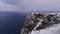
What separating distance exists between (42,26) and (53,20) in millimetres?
965

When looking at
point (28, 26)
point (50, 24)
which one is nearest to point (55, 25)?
point (50, 24)

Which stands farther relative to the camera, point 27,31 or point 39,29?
point 27,31

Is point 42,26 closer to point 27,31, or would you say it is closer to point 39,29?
point 39,29

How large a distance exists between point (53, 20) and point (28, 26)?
5.43 ft

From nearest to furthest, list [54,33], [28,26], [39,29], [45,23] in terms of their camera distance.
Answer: [54,33]
[39,29]
[45,23]
[28,26]

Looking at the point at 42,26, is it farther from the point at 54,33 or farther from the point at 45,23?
the point at 54,33

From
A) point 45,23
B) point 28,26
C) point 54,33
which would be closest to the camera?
point 54,33

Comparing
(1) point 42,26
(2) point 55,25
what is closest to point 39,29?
(1) point 42,26

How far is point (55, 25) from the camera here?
791cm

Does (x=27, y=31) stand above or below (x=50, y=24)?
below

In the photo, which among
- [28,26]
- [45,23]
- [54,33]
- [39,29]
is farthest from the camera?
[28,26]

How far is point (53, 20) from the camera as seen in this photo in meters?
8.57

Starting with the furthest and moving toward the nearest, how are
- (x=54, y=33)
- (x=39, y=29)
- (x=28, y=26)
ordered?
(x=28, y=26) → (x=39, y=29) → (x=54, y=33)

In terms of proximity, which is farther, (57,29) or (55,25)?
(55,25)
